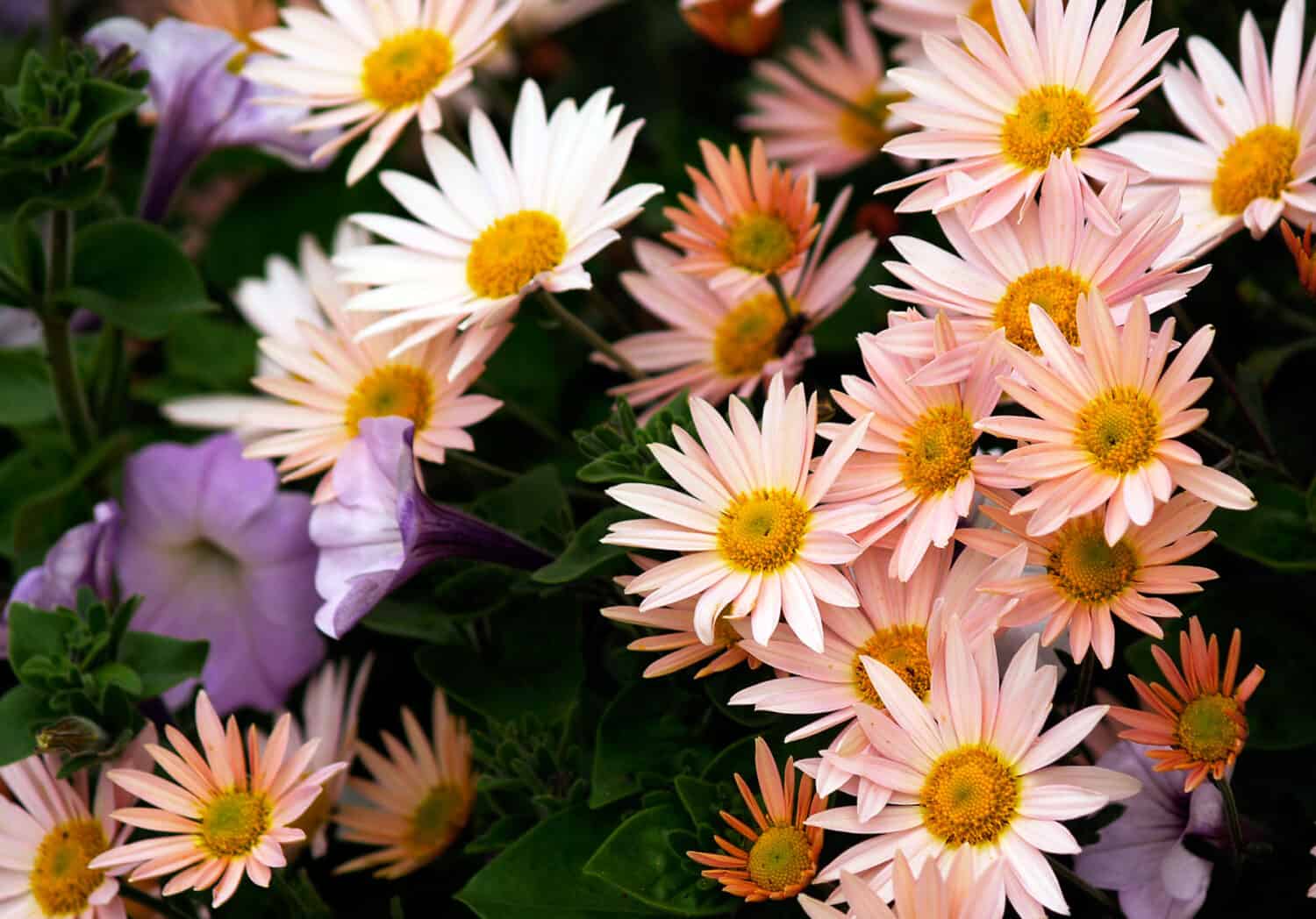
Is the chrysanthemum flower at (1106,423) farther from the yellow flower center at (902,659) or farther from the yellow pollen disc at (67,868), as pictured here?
the yellow pollen disc at (67,868)

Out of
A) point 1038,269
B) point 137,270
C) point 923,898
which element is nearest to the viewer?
point 923,898

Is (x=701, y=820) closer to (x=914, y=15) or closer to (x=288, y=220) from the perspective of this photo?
(x=914, y=15)

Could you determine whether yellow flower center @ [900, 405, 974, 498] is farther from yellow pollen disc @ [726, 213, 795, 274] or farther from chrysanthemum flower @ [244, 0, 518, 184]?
chrysanthemum flower @ [244, 0, 518, 184]

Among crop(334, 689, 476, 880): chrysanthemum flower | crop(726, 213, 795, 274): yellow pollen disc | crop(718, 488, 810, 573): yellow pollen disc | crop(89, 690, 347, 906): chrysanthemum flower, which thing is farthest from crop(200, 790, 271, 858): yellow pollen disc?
crop(726, 213, 795, 274): yellow pollen disc

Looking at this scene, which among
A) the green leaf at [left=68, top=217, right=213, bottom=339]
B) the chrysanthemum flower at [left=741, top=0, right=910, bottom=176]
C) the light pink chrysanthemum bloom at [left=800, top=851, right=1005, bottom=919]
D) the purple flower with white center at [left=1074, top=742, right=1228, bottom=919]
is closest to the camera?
the light pink chrysanthemum bloom at [left=800, top=851, right=1005, bottom=919]

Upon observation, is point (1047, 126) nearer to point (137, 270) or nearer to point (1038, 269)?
point (1038, 269)

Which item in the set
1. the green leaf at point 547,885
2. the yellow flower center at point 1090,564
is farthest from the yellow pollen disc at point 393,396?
the yellow flower center at point 1090,564

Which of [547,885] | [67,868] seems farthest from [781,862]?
[67,868]
